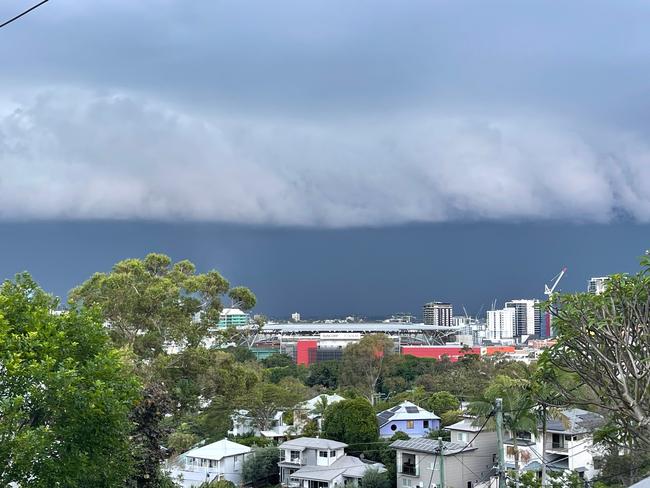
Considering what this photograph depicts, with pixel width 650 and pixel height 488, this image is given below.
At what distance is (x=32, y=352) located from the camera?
11.1m

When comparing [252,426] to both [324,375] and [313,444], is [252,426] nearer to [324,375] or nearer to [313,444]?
[313,444]

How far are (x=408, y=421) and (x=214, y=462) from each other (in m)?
11.6

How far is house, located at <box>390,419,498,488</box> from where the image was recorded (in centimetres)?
2966

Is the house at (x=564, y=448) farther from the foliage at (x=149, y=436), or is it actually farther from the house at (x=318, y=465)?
the foliage at (x=149, y=436)

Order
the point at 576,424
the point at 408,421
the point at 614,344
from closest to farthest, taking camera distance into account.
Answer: the point at 614,344
the point at 576,424
the point at 408,421

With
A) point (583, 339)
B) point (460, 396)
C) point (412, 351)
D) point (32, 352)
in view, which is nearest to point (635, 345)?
point (583, 339)

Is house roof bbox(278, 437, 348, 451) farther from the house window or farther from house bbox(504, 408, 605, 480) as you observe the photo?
house bbox(504, 408, 605, 480)

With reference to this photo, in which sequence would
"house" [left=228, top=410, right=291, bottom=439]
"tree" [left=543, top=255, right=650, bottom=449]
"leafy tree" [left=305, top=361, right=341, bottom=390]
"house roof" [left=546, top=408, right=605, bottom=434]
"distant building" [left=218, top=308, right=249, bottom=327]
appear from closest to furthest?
"tree" [left=543, top=255, right=650, bottom=449] → "distant building" [left=218, top=308, right=249, bottom=327] → "house roof" [left=546, top=408, right=605, bottom=434] → "house" [left=228, top=410, right=291, bottom=439] → "leafy tree" [left=305, top=361, right=341, bottom=390]

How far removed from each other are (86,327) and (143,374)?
8712mm

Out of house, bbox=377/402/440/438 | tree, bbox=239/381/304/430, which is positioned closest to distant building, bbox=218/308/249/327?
tree, bbox=239/381/304/430

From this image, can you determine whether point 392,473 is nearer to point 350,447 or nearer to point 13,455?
point 350,447

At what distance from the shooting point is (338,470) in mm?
32188

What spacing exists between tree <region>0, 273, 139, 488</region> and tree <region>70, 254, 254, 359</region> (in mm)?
9778

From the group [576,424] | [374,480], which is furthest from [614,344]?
[374,480]
